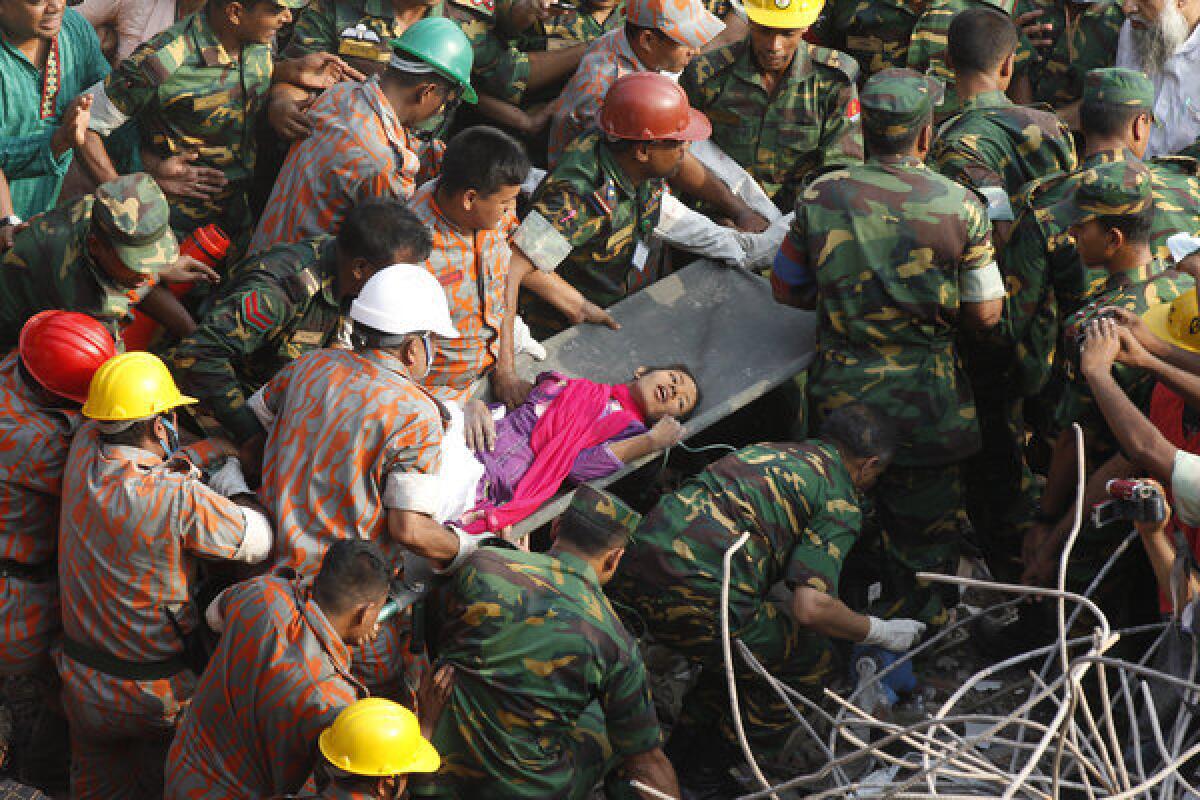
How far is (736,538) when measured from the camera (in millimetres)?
5070

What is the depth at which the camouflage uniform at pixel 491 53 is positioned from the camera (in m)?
7.36

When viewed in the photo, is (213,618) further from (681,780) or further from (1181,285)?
(1181,285)

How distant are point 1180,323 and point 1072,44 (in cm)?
346

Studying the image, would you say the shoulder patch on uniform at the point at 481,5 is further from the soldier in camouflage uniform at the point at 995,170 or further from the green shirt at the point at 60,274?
the green shirt at the point at 60,274

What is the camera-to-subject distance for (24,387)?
15.4 feet

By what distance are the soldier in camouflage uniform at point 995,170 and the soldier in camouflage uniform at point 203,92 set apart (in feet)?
10.2

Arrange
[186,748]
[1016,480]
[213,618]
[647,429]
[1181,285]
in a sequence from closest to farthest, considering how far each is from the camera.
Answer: [186,748] < [213,618] < [1181,285] < [647,429] < [1016,480]

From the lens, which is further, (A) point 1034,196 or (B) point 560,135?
(B) point 560,135

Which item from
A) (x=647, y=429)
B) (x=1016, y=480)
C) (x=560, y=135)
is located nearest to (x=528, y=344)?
(x=647, y=429)

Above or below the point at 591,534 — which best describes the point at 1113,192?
above

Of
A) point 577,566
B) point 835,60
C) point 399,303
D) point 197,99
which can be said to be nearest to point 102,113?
point 197,99

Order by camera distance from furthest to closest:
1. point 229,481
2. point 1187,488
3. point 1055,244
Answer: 1. point 1055,244
2. point 229,481
3. point 1187,488

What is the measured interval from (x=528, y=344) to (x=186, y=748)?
2498 mm

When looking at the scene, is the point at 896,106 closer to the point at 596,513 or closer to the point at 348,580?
the point at 596,513
